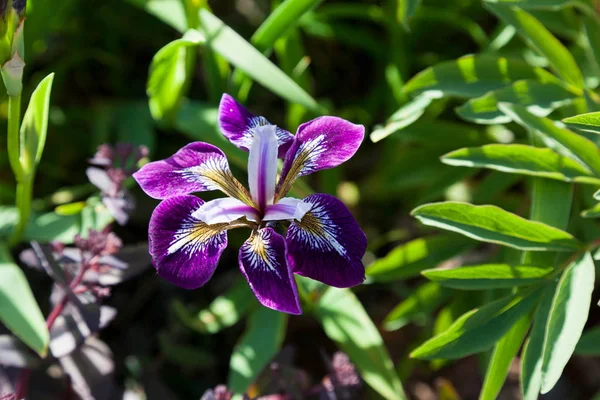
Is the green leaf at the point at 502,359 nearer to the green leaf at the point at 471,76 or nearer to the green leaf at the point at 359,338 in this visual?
the green leaf at the point at 359,338

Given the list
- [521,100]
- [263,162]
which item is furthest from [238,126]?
[521,100]

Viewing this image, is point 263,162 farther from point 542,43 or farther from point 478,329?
point 542,43

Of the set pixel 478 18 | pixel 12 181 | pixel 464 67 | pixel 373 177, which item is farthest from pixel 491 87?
pixel 12 181

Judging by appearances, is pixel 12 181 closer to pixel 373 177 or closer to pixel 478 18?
pixel 373 177

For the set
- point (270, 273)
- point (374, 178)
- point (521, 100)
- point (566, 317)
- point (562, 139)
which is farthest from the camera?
point (374, 178)

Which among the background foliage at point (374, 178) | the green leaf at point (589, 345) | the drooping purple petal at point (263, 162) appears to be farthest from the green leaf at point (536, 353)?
the drooping purple petal at point (263, 162)

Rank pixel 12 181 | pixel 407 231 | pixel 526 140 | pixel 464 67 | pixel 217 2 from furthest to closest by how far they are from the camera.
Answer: pixel 217 2 → pixel 407 231 → pixel 12 181 → pixel 526 140 → pixel 464 67
